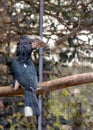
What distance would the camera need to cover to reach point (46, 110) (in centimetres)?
311

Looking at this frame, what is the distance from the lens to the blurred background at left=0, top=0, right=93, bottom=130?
3123mm

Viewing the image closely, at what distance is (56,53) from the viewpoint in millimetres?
3307

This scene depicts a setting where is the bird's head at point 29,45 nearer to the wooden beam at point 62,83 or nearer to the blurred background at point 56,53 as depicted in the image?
the wooden beam at point 62,83

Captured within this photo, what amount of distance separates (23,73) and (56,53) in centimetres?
111

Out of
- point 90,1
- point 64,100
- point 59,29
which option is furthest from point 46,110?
point 90,1

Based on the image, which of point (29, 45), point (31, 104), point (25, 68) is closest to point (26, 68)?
point (25, 68)

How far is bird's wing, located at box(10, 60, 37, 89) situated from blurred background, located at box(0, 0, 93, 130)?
2.50 feet

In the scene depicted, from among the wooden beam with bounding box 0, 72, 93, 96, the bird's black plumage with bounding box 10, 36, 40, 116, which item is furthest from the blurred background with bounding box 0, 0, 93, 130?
the wooden beam with bounding box 0, 72, 93, 96

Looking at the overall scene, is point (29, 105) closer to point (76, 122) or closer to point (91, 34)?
point (76, 122)

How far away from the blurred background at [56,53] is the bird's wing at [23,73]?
761 mm

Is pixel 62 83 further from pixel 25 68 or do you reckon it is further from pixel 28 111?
pixel 25 68

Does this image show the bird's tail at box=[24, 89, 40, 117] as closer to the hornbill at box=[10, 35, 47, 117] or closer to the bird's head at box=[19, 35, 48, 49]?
the hornbill at box=[10, 35, 47, 117]

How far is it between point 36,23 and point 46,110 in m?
0.64

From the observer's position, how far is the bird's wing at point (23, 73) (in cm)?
217
